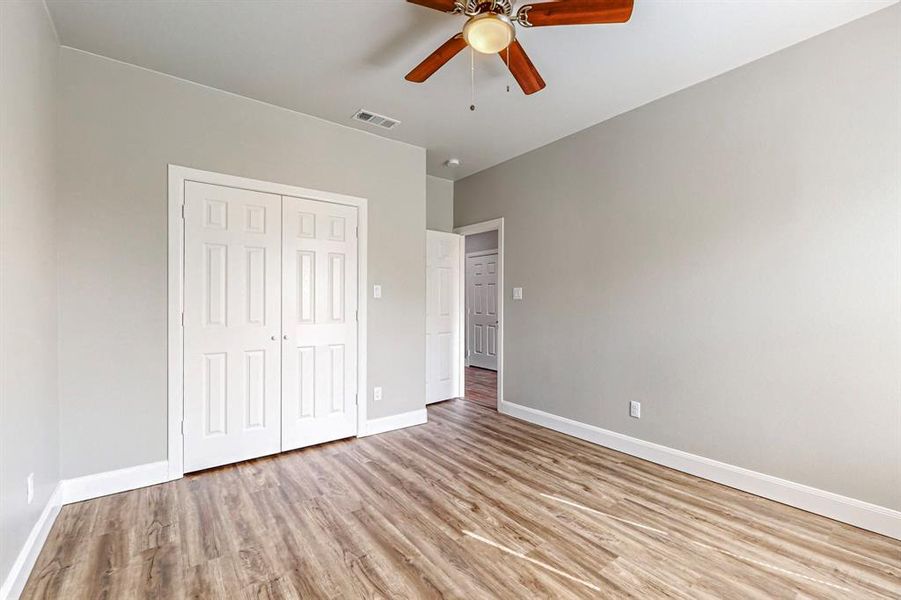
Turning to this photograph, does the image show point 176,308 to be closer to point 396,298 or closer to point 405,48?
point 396,298

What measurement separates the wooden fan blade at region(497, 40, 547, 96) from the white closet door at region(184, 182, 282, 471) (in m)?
2.05

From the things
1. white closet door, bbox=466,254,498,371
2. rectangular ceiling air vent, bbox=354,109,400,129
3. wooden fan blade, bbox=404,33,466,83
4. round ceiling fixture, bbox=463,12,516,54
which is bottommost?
white closet door, bbox=466,254,498,371

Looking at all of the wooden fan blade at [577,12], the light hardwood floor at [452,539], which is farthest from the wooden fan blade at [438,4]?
the light hardwood floor at [452,539]

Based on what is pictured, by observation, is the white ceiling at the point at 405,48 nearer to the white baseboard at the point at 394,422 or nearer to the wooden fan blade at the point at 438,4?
the wooden fan blade at the point at 438,4

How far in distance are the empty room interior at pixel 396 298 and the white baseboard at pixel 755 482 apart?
16mm

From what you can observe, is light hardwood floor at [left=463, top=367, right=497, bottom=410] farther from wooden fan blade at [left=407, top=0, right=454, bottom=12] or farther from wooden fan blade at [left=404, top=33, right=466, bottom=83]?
wooden fan blade at [left=407, top=0, right=454, bottom=12]

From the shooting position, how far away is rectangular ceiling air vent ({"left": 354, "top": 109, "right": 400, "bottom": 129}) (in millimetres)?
3240

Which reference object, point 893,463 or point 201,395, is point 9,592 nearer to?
point 201,395

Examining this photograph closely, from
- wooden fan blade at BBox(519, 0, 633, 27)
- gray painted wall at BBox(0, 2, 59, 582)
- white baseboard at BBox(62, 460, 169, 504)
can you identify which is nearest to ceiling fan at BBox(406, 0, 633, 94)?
wooden fan blade at BBox(519, 0, 633, 27)

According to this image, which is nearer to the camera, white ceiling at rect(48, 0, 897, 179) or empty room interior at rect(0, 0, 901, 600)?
empty room interior at rect(0, 0, 901, 600)

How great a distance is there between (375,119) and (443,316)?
2.34 m

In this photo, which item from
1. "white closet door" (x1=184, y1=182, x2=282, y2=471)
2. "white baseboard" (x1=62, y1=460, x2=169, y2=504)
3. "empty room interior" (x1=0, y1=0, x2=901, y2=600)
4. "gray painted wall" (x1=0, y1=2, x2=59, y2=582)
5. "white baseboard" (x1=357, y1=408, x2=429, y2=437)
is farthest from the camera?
"white baseboard" (x1=357, y1=408, x2=429, y2=437)

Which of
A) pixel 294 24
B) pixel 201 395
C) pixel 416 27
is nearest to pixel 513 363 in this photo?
pixel 201 395

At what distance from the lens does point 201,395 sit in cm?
281
